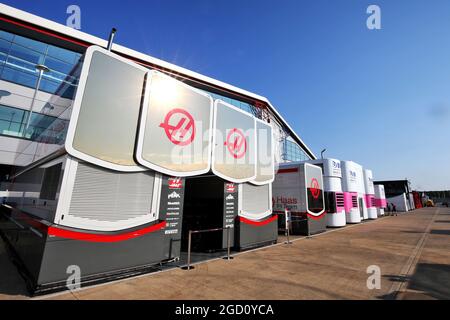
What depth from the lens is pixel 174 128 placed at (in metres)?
6.41

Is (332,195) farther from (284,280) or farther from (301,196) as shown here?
(284,280)

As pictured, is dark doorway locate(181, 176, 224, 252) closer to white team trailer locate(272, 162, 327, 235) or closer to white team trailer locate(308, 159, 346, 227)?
white team trailer locate(272, 162, 327, 235)

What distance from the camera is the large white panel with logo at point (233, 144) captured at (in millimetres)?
7859

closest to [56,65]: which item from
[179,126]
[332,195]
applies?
[179,126]

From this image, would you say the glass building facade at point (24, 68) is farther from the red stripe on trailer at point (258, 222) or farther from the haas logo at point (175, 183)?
the red stripe on trailer at point (258, 222)

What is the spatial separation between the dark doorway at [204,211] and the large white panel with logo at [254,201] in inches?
35.2

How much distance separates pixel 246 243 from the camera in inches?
317

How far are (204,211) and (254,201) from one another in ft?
7.02

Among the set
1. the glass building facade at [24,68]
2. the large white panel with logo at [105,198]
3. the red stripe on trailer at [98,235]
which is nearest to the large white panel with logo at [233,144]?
the large white panel with logo at [105,198]

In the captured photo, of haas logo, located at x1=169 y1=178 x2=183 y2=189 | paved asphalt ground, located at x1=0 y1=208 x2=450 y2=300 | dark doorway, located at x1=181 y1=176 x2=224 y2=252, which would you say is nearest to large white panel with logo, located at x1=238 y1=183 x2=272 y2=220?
dark doorway, located at x1=181 y1=176 x2=224 y2=252

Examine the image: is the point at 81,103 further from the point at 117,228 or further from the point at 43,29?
the point at 43,29
